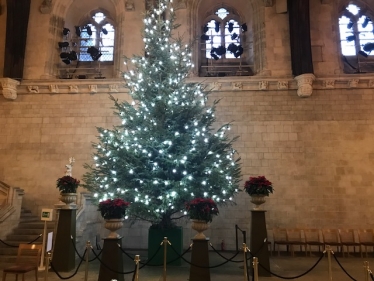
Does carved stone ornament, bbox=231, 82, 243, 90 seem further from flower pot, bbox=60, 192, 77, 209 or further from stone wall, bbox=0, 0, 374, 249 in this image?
flower pot, bbox=60, 192, 77, 209

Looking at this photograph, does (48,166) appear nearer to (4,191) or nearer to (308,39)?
(4,191)

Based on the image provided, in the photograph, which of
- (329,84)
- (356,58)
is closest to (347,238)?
(329,84)

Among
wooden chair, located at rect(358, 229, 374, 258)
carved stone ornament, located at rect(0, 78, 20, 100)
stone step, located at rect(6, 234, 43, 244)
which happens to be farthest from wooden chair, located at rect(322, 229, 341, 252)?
carved stone ornament, located at rect(0, 78, 20, 100)

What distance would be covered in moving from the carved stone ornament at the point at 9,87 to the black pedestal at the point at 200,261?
388 inches

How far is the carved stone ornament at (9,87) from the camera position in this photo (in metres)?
12.2

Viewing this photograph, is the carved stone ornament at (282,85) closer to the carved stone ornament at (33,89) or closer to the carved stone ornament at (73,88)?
the carved stone ornament at (73,88)

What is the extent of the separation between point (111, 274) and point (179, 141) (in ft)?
11.9

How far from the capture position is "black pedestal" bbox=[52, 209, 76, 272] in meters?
7.32

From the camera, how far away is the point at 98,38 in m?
14.1

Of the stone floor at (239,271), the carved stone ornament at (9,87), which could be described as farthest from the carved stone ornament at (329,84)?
the carved stone ornament at (9,87)

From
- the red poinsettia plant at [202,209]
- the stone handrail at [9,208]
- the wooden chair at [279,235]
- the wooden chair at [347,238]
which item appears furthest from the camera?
the wooden chair at [279,235]

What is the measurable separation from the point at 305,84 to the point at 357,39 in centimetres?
365

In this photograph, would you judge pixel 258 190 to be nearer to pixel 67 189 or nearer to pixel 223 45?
pixel 67 189

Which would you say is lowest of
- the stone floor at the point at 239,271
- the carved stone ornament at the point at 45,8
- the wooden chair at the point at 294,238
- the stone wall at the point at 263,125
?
the stone floor at the point at 239,271
